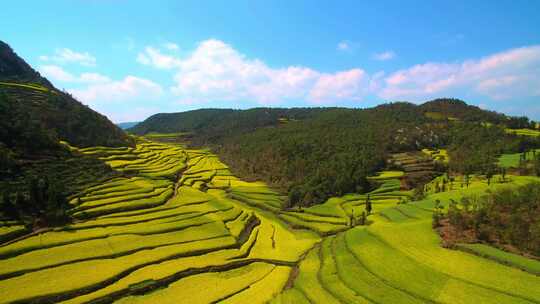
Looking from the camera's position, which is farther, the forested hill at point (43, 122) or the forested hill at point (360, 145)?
the forested hill at point (360, 145)

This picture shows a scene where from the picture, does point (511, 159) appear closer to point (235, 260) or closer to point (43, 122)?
point (235, 260)

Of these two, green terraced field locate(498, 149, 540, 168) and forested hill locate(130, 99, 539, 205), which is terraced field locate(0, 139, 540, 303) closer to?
forested hill locate(130, 99, 539, 205)

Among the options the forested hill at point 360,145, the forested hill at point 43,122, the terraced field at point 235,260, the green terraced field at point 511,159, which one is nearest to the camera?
the terraced field at point 235,260

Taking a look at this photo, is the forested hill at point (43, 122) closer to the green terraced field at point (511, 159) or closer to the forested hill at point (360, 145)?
the forested hill at point (360, 145)

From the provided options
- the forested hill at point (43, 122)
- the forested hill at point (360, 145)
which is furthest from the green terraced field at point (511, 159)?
the forested hill at point (43, 122)

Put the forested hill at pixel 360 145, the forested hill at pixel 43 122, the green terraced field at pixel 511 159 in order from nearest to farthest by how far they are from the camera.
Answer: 1. the forested hill at pixel 43 122
2. the green terraced field at pixel 511 159
3. the forested hill at pixel 360 145

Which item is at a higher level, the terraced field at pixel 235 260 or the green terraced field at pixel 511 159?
the green terraced field at pixel 511 159
